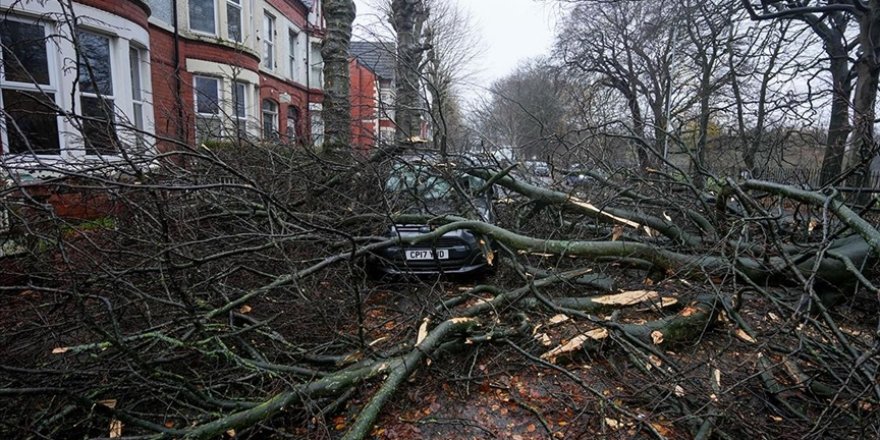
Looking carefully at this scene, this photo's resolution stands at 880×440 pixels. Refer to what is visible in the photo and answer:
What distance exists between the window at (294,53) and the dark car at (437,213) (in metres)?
15.2

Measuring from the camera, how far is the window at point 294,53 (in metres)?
19.0

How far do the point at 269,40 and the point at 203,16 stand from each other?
423 centimetres

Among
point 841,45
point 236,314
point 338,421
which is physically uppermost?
point 841,45

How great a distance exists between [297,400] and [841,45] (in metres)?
14.1

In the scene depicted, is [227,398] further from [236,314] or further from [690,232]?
[690,232]

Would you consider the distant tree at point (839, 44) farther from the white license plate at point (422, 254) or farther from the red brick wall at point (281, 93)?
the red brick wall at point (281, 93)

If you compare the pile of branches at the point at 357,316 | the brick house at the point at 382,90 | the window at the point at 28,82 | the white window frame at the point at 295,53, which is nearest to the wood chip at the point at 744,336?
the pile of branches at the point at 357,316

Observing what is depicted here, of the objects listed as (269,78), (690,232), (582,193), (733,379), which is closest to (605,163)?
(582,193)

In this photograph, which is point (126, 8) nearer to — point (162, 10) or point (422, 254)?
point (162, 10)

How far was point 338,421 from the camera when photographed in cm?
304

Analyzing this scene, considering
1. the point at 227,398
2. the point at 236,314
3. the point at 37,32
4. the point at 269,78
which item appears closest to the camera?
the point at 227,398

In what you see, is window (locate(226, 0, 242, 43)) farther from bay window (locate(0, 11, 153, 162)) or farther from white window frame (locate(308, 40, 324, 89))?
white window frame (locate(308, 40, 324, 89))

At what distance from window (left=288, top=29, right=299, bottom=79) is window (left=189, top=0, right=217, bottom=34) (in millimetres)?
5960

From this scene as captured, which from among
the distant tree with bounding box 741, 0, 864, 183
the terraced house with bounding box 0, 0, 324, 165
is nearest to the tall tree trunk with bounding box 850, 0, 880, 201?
the distant tree with bounding box 741, 0, 864, 183
